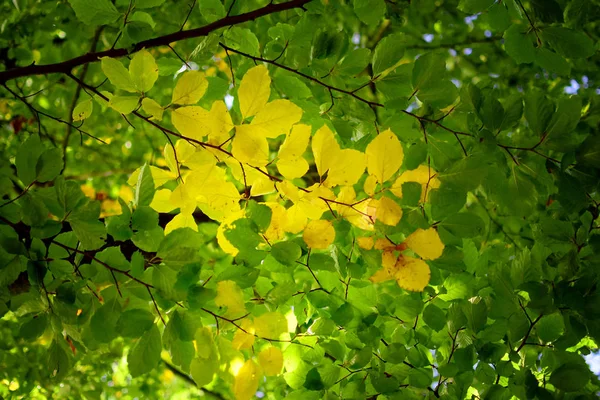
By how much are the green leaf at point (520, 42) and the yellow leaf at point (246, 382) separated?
30.0 inches

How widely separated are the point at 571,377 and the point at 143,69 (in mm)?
918

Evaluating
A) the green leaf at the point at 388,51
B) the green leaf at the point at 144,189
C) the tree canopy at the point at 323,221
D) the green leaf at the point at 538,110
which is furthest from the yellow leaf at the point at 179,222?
the green leaf at the point at 538,110

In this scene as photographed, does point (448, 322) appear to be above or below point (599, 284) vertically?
below

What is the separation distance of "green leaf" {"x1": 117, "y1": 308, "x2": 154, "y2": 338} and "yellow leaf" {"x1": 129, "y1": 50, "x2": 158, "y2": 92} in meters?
0.39

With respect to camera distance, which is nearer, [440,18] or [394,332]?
[394,332]

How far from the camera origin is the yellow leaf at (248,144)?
2.49 feet

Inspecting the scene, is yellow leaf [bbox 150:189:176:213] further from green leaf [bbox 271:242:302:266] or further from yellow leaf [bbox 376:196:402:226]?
yellow leaf [bbox 376:196:402:226]

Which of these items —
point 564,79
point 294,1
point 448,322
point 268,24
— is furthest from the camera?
point 564,79

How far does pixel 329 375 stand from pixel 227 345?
0.23 meters

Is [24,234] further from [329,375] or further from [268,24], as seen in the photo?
[268,24]

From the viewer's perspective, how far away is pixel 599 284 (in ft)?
2.78

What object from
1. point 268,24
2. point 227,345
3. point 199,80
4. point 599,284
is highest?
point 199,80

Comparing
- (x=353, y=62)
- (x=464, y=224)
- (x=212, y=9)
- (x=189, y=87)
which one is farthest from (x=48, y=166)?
(x=464, y=224)

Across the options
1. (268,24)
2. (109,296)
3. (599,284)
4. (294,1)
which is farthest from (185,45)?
(599,284)
